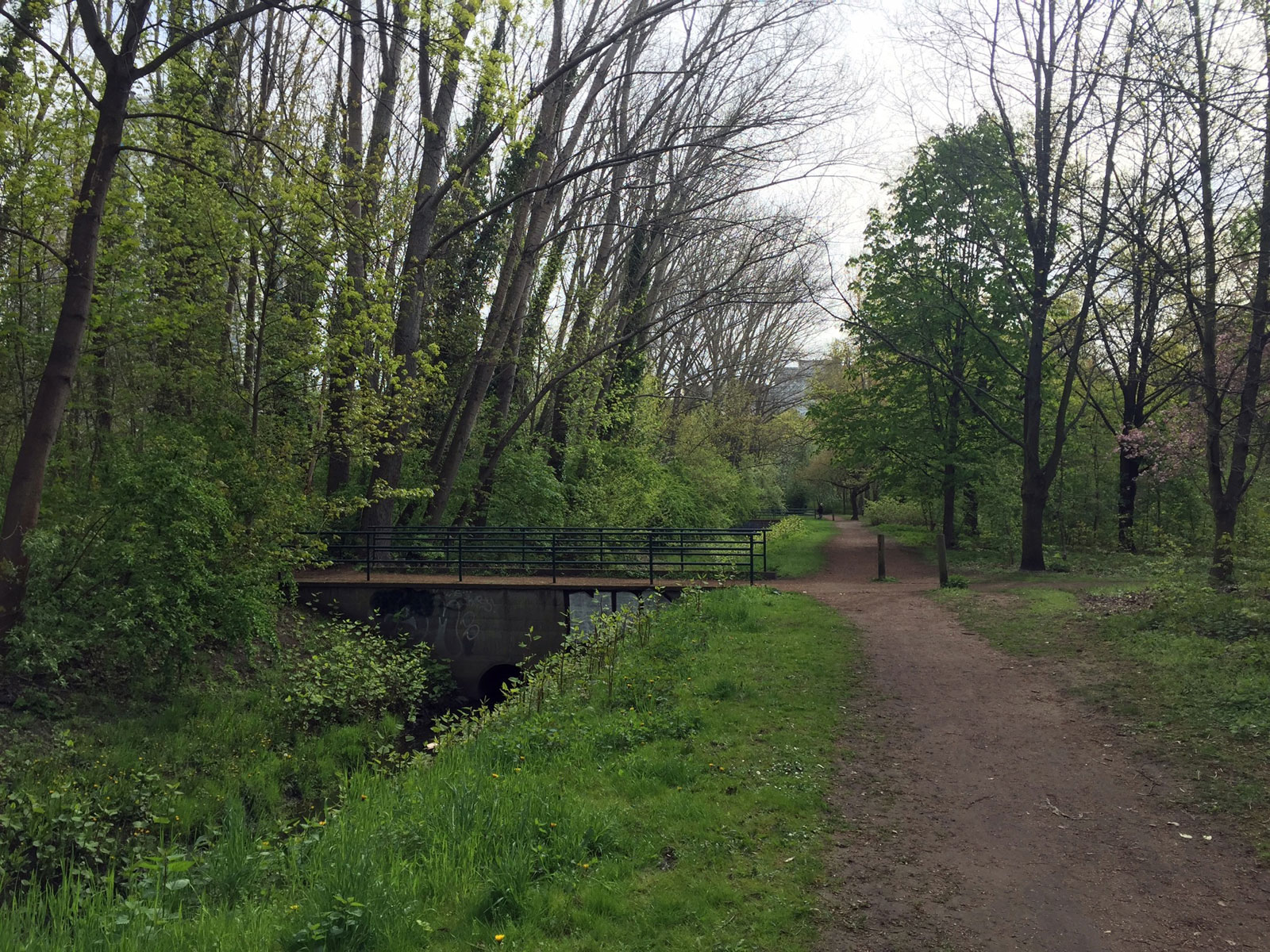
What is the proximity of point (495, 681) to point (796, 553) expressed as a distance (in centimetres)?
1164

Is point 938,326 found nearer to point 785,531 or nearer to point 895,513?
point 785,531

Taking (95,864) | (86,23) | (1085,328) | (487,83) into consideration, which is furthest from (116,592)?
(1085,328)

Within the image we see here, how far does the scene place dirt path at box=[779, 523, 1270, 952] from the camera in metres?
4.19

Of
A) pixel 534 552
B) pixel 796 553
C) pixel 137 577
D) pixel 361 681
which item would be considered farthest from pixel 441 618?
pixel 796 553

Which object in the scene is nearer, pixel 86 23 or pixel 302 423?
pixel 86 23

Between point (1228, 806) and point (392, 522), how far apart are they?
16.0 metres

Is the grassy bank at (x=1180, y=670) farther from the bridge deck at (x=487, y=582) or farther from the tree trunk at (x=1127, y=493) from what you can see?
the tree trunk at (x=1127, y=493)

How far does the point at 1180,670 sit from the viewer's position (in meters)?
8.44

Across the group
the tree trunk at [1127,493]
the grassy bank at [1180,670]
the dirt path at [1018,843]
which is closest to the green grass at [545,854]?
the dirt path at [1018,843]

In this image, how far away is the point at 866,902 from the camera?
4445 millimetres

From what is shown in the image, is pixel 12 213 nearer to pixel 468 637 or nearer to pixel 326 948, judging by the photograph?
pixel 468 637

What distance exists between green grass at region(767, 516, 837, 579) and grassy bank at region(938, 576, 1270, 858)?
21.2 feet

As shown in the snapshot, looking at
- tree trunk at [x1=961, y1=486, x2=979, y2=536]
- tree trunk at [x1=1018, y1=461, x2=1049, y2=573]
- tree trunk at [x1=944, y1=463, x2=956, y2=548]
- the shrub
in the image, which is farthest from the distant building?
tree trunk at [x1=1018, y1=461, x2=1049, y2=573]

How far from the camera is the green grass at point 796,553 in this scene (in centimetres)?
2017
